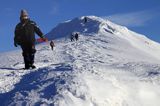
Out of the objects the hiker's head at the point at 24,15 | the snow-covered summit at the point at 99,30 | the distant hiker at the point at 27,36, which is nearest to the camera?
the hiker's head at the point at 24,15

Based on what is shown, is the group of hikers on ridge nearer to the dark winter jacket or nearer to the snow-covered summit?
the dark winter jacket

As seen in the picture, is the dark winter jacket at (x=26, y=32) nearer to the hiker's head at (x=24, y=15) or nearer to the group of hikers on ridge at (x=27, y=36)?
the group of hikers on ridge at (x=27, y=36)

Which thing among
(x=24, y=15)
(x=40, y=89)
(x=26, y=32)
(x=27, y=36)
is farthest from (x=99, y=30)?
(x=40, y=89)

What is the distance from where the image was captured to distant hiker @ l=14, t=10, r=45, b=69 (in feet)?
52.1

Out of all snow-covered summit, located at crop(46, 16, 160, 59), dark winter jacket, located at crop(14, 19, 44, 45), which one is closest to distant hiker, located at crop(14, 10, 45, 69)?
dark winter jacket, located at crop(14, 19, 44, 45)

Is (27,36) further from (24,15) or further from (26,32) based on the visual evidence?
(24,15)

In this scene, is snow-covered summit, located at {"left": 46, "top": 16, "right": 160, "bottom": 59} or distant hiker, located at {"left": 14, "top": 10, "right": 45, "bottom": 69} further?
snow-covered summit, located at {"left": 46, "top": 16, "right": 160, "bottom": 59}

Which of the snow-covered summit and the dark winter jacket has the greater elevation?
the snow-covered summit

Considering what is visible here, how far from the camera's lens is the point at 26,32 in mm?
15945

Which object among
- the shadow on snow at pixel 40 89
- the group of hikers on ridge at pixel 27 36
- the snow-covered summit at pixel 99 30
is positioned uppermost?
the snow-covered summit at pixel 99 30

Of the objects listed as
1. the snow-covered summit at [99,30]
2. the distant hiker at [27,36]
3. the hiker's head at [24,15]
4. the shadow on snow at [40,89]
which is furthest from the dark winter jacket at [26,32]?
the snow-covered summit at [99,30]

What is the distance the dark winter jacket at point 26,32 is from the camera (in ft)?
52.2

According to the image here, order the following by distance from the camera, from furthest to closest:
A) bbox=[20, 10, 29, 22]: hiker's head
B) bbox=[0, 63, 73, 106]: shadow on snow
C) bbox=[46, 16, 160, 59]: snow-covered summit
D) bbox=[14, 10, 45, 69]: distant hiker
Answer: bbox=[46, 16, 160, 59]: snow-covered summit → bbox=[14, 10, 45, 69]: distant hiker → bbox=[20, 10, 29, 22]: hiker's head → bbox=[0, 63, 73, 106]: shadow on snow

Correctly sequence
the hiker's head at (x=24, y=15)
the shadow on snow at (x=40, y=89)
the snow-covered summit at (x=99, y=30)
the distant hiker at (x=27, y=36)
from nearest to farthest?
the shadow on snow at (x=40, y=89), the hiker's head at (x=24, y=15), the distant hiker at (x=27, y=36), the snow-covered summit at (x=99, y=30)
